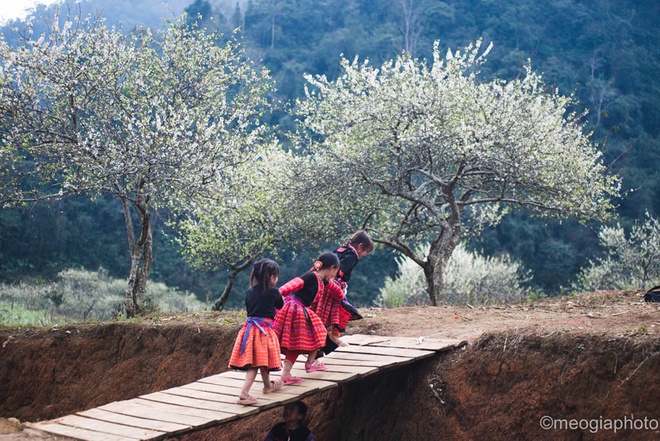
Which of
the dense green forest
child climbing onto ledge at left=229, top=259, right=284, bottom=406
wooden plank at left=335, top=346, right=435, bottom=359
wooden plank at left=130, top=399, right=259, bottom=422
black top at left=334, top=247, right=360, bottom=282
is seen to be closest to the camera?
wooden plank at left=130, top=399, right=259, bottom=422

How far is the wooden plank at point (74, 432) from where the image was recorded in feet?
19.2

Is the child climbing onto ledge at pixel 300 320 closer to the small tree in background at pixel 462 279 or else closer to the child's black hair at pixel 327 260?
the child's black hair at pixel 327 260

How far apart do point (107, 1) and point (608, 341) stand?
295 ft

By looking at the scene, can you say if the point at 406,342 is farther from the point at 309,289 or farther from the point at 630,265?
the point at 630,265

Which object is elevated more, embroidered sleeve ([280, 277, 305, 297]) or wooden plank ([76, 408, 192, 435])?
embroidered sleeve ([280, 277, 305, 297])

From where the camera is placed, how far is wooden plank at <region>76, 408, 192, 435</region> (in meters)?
6.05

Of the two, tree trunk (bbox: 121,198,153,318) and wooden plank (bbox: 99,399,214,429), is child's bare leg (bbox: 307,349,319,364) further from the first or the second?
tree trunk (bbox: 121,198,153,318)

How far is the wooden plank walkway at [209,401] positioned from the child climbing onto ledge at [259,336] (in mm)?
282

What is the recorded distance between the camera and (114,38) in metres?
15.3

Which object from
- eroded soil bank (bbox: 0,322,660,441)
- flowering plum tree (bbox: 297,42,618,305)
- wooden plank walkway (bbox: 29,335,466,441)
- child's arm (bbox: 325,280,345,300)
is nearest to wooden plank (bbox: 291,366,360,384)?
wooden plank walkway (bbox: 29,335,466,441)

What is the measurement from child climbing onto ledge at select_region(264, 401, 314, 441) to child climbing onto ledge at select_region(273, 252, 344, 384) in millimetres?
534

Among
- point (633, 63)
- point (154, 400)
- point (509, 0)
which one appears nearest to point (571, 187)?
point (154, 400)

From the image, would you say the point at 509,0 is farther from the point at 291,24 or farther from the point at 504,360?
the point at 504,360

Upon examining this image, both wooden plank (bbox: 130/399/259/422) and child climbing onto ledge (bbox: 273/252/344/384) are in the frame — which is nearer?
wooden plank (bbox: 130/399/259/422)
